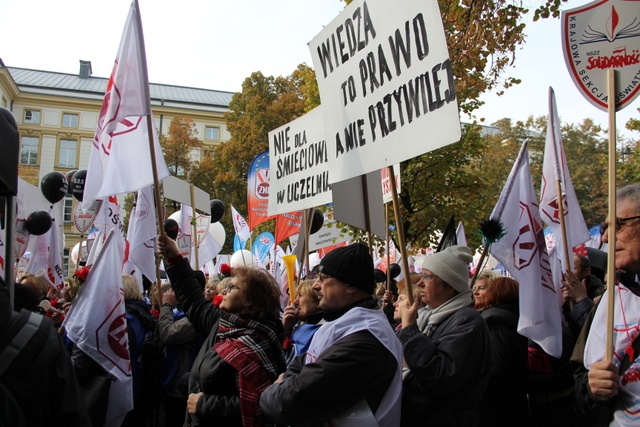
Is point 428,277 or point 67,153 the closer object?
point 428,277

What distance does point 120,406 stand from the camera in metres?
3.71

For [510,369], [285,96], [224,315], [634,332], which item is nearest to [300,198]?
[224,315]

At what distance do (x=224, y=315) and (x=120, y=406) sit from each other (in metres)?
0.88

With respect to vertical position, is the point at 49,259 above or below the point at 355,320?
above

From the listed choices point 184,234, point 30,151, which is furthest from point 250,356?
point 30,151

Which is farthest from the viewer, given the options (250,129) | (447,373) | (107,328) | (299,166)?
(250,129)

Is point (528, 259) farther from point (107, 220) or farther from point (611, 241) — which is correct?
point (107, 220)

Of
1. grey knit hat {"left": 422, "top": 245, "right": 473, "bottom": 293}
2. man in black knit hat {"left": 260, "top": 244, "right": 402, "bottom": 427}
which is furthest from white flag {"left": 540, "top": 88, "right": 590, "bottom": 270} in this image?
man in black knit hat {"left": 260, "top": 244, "right": 402, "bottom": 427}

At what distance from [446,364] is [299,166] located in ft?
9.58

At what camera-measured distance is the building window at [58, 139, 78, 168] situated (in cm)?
5402

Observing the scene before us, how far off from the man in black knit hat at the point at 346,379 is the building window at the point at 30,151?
55.6 meters

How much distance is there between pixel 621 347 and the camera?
245 cm

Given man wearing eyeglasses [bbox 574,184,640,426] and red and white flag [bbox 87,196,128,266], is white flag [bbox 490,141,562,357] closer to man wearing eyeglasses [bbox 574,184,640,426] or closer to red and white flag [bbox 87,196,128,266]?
man wearing eyeglasses [bbox 574,184,640,426]

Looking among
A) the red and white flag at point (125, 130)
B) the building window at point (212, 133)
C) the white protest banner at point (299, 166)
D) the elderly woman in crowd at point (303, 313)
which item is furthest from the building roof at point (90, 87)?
the elderly woman in crowd at point (303, 313)
